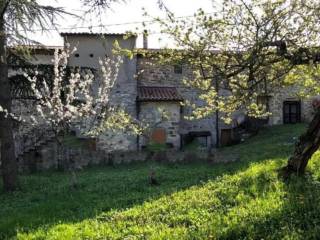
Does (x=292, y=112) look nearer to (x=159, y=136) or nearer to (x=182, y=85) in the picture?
(x=182, y=85)

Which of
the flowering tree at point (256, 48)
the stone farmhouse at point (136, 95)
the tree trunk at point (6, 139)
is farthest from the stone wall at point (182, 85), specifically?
the flowering tree at point (256, 48)

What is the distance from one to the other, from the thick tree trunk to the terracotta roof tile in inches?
582

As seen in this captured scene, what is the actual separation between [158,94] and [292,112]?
27.8 ft

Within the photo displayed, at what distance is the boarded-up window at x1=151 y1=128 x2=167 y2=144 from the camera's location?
23.5m

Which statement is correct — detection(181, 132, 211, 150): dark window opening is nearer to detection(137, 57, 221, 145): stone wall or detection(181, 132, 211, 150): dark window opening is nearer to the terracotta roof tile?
detection(137, 57, 221, 145): stone wall

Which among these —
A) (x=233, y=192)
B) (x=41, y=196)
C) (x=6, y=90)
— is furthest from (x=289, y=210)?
(x=6, y=90)

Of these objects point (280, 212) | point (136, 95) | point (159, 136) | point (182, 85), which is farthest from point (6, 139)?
point (182, 85)

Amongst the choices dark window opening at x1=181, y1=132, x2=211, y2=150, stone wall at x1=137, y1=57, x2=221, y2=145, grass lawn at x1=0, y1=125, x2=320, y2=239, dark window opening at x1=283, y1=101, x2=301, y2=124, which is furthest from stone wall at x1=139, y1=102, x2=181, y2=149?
grass lawn at x1=0, y1=125, x2=320, y2=239

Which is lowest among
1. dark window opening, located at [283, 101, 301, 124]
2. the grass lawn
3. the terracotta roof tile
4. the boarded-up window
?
the grass lawn

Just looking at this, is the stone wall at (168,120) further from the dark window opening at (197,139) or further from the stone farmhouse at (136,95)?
the dark window opening at (197,139)

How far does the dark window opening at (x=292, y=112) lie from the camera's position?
88.3 ft

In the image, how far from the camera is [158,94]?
936 inches

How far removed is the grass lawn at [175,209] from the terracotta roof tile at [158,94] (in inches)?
436

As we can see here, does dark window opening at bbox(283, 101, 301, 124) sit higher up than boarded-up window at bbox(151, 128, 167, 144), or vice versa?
dark window opening at bbox(283, 101, 301, 124)
